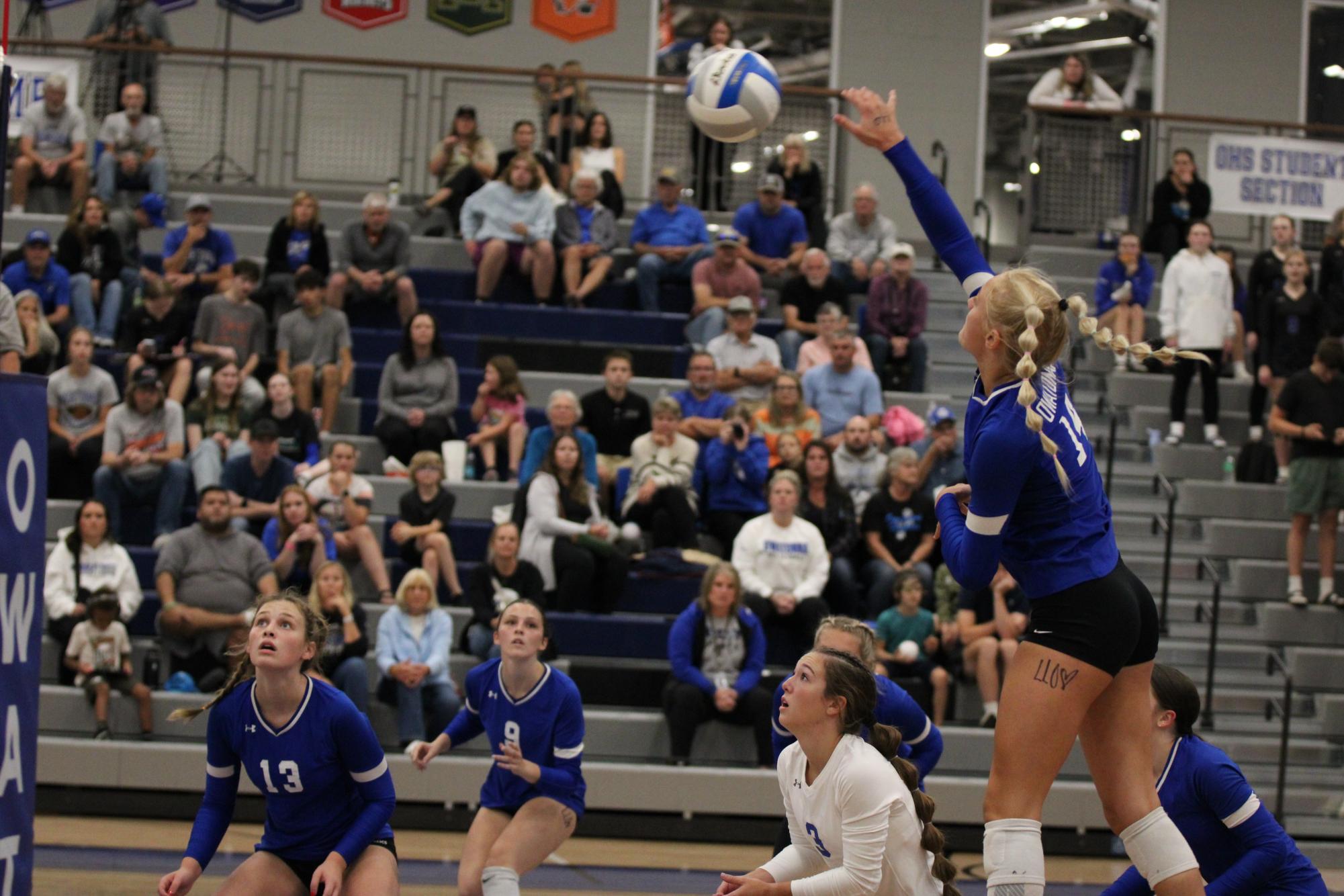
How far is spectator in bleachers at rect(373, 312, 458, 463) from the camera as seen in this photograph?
11.7m

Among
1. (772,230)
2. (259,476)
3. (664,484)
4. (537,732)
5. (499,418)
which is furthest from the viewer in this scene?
(772,230)

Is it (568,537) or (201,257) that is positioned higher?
(201,257)

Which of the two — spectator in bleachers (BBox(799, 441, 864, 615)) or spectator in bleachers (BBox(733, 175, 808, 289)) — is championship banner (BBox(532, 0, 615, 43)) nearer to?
spectator in bleachers (BBox(733, 175, 808, 289))

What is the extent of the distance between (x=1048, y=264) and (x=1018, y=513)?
11.1m

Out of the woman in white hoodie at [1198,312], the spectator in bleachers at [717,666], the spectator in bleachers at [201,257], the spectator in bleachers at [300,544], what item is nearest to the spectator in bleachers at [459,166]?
the spectator in bleachers at [201,257]

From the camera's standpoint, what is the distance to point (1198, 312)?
42.4ft

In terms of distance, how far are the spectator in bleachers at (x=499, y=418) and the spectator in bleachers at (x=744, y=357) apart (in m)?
1.53

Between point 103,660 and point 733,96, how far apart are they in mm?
5383

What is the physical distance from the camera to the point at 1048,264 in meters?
14.6

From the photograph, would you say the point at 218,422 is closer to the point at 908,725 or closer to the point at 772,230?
the point at 772,230

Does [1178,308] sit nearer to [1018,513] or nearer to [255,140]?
[255,140]

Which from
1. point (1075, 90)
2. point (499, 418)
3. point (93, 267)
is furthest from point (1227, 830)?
point (1075, 90)

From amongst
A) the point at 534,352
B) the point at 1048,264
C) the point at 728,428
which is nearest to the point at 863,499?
the point at 728,428

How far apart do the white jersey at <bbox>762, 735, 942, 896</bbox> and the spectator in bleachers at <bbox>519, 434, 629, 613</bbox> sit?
5740 mm
